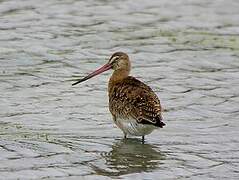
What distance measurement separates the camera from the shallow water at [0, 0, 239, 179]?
9.36 meters

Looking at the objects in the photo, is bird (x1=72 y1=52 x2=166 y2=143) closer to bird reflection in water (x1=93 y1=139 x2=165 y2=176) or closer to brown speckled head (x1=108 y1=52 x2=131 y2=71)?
A: bird reflection in water (x1=93 y1=139 x2=165 y2=176)

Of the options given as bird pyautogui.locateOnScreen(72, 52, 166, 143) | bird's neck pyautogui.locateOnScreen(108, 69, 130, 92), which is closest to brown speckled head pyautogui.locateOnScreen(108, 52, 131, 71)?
bird's neck pyautogui.locateOnScreen(108, 69, 130, 92)

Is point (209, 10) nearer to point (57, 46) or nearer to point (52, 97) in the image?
point (57, 46)

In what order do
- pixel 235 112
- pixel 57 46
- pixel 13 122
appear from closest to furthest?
pixel 13 122
pixel 235 112
pixel 57 46

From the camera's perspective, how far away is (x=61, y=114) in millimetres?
11305

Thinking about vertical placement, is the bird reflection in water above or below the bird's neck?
below

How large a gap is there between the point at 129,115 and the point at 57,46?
4.60 metres

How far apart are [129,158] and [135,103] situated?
0.74 metres

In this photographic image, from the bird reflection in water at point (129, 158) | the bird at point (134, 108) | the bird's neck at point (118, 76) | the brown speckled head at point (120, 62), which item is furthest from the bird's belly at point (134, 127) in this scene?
the brown speckled head at point (120, 62)

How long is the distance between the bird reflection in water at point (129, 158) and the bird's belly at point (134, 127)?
0.14 meters

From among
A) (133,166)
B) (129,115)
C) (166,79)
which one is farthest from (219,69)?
(133,166)

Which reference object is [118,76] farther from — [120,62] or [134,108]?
[134,108]

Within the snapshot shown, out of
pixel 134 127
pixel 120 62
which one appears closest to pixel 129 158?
pixel 134 127

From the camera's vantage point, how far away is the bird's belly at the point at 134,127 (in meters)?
10.0
